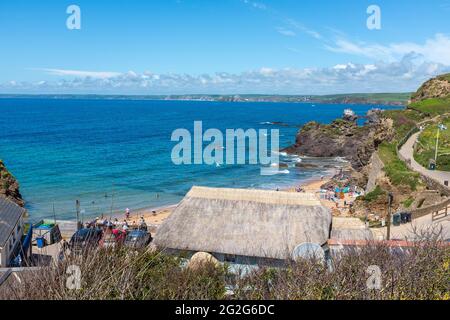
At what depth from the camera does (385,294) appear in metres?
9.66

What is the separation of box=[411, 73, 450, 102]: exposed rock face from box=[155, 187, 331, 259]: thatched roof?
6638 cm

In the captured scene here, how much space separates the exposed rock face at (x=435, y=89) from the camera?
79250mm

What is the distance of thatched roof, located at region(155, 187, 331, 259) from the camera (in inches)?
756

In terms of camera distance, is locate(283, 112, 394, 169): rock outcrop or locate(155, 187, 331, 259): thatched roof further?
locate(283, 112, 394, 169): rock outcrop

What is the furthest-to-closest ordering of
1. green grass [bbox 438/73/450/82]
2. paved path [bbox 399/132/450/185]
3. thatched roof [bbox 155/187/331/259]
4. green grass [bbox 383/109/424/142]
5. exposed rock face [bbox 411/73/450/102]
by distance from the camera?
green grass [bbox 438/73/450/82] < exposed rock face [bbox 411/73/450/102] < green grass [bbox 383/109/424/142] < paved path [bbox 399/132/450/185] < thatched roof [bbox 155/187/331/259]

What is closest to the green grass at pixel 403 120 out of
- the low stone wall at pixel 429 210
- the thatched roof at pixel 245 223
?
the low stone wall at pixel 429 210

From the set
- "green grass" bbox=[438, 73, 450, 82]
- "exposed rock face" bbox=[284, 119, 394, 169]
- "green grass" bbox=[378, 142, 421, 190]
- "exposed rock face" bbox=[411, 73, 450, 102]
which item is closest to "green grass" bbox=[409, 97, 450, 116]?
"exposed rock face" bbox=[284, 119, 394, 169]

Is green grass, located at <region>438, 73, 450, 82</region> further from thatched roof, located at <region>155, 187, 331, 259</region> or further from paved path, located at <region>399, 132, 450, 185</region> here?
thatched roof, located at <region>155, 187, 331, 259</region>

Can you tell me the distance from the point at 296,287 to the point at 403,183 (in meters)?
23.8

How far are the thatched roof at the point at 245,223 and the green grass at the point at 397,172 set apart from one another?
12697mm

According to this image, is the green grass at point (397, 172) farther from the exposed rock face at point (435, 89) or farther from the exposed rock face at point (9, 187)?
the exposed rock face at point (435, 89)

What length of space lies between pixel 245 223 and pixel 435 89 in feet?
240

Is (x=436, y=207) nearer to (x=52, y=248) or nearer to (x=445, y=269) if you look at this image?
(x=445, y=269)

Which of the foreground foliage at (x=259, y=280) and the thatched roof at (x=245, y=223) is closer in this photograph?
the foreground foliage at (x=259, y=280)
